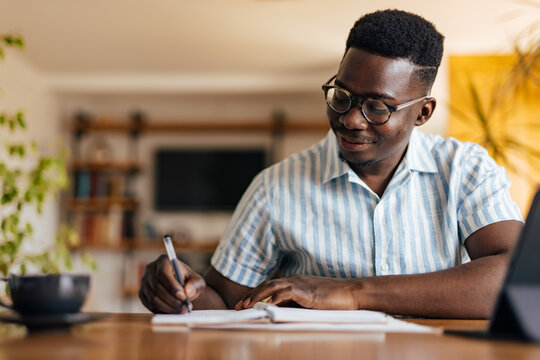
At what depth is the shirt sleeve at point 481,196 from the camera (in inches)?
54.9

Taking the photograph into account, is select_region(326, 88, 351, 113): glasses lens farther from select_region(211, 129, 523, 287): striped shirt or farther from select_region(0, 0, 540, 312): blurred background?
select_region(0, 0, 540, 312): blurred background

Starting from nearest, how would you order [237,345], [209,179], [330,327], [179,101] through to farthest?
[237,345] < [330,327] < [209,179] < [179,101]

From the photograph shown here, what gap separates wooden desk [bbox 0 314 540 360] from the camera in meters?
0.68

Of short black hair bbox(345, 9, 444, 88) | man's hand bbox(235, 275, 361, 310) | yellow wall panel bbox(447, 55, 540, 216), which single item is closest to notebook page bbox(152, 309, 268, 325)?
man's hand bbox(235, 275, 361, 310)

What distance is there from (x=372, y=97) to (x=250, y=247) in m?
0.48

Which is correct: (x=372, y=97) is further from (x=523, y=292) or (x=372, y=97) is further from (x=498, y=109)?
(x=498, y=109)

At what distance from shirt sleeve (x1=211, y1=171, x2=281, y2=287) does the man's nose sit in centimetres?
30

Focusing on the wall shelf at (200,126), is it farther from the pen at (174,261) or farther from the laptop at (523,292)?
the laptop at (523,292)

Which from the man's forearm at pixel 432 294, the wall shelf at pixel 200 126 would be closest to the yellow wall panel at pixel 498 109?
the wall shelf at pixel 200 126

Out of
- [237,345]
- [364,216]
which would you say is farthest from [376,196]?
[237,345]

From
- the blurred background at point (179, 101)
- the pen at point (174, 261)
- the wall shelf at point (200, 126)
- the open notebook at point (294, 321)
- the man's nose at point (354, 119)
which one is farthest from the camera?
the wall shelf at point (200, 126)

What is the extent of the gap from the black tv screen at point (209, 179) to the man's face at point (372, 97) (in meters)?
4.66

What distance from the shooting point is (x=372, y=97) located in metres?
1.40

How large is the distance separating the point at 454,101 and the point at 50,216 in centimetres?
401
